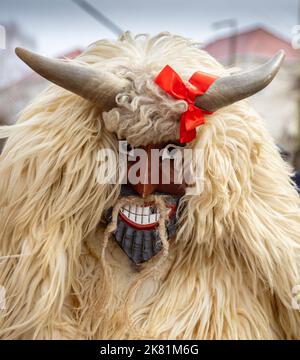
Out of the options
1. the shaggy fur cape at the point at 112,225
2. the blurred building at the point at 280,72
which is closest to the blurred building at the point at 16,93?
the shaggy fur cape at the point at 112,225

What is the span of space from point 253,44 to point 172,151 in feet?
6.96

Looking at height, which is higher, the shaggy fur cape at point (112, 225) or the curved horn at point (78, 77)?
the curved horn at point (78, 77)

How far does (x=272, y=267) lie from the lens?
137 cm

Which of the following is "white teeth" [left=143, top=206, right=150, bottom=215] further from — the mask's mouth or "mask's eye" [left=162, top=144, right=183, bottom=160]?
"mask's eye" [left=162, top=144, right=183, bottom=160]

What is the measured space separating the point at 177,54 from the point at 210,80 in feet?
0.45

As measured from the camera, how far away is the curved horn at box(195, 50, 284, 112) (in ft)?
4.09

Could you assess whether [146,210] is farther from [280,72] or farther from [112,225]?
[280,72]

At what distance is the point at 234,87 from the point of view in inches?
49.0

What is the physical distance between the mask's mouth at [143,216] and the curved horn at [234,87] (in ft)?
0.92

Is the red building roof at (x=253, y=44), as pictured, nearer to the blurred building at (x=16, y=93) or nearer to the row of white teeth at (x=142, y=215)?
the blurred building at (x=16, y=93)

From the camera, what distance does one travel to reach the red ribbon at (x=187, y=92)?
4.13 feet

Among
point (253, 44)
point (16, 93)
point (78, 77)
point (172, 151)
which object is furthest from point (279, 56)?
point (253, 44)

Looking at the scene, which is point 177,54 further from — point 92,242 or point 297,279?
point 297,279

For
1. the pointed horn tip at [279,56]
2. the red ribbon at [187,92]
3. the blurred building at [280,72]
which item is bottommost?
the red ribbon at [187,92]
